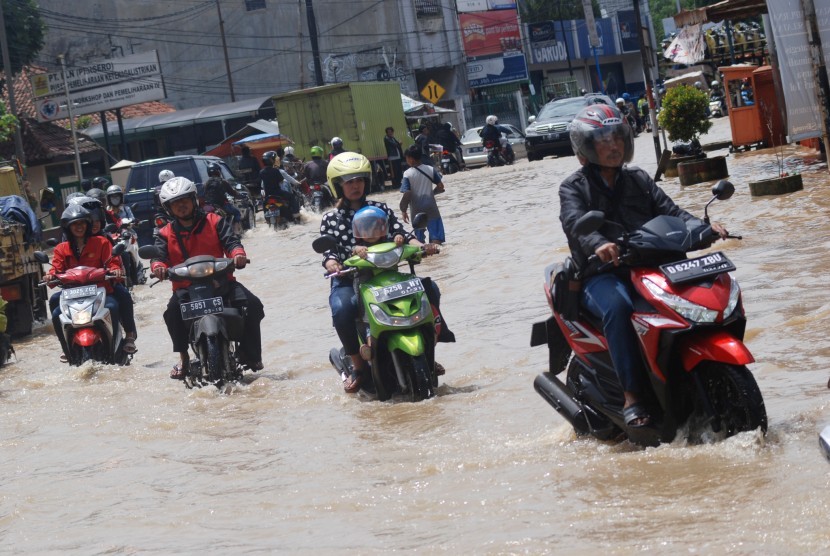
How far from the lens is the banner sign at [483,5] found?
61.1 meters

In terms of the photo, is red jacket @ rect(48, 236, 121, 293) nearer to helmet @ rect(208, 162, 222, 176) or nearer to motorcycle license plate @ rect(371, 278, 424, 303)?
motorcycle license plate @ rect(371, 278, 424, 303)

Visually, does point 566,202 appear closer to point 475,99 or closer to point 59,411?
point 59,411

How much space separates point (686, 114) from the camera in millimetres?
19656

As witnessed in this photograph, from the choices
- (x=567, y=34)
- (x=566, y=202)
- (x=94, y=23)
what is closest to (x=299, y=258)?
(x=566, y=202)

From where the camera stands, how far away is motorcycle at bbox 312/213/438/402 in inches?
301

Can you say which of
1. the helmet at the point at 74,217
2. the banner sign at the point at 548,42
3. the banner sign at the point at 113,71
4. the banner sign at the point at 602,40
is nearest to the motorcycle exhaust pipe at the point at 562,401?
the helmet at the point at 74,217

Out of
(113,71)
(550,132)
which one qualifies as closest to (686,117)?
(550,132)

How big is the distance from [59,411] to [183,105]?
4682 cm

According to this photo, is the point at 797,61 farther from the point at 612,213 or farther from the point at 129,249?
the point at 612,213

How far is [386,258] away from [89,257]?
13.3 ft

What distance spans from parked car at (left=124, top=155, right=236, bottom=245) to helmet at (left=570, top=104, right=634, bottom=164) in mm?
18264

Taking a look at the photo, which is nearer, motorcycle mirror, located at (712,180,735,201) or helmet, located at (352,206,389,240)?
motorcycle mirror, located at (712,180,735,201)

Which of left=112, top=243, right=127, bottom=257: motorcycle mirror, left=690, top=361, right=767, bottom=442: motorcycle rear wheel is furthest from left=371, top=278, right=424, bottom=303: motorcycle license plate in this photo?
left=112, top=243, right=127, bottom=257: motorcycle mirror

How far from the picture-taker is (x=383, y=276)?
7848 mm
